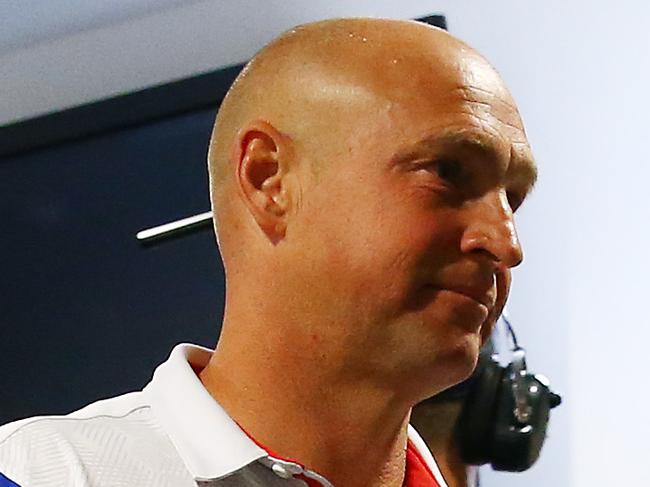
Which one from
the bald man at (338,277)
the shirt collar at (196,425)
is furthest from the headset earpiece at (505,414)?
the shirt collar at (196,425)

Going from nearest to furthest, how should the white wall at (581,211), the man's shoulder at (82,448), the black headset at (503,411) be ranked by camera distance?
the man's shoulder at (82,448) < the black headset at (503,411) < the white wall at (581,211)

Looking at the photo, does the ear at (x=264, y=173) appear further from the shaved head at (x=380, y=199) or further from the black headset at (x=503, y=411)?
the black headset at (x=503, y=411)

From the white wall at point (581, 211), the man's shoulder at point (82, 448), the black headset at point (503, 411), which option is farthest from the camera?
the white wall at point (581, 211)

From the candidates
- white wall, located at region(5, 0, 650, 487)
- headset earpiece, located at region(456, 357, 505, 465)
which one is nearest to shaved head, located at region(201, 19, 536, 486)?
headset earpiece, located at region(456, 357, 505, 465)

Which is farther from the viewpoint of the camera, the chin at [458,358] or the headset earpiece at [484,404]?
the headset earpiece at [484,404]

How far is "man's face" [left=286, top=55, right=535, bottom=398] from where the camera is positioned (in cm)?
85

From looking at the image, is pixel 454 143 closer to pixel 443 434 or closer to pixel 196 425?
pixel 196 425

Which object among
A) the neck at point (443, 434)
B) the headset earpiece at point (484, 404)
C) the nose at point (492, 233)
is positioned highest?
the nose at point (492, 233)

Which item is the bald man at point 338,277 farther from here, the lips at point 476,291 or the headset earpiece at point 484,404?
the headset earpiece at point 484,404

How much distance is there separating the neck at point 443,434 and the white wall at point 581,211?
1.26ft

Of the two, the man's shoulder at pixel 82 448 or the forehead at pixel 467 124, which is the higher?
the forehead at pixel 467 124

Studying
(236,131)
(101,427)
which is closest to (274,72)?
(236,131)

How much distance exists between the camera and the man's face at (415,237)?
0.85 m

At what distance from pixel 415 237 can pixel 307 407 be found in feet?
0.55
